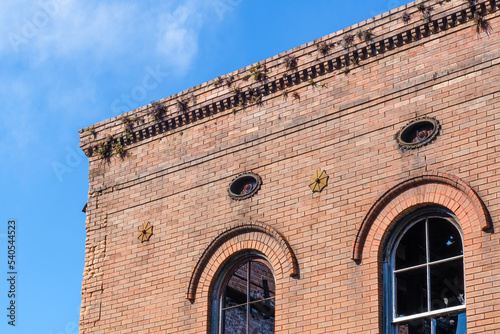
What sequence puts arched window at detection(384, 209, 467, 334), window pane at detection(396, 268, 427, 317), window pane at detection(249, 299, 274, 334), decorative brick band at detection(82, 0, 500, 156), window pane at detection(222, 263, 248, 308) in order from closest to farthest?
arched window at detection(384, 209, 467, 334) → window pane at detection(396, 268, 427, 317) → decorative brick band at detection(82, 0, 500, 156) → window pane at detection(222, 263, 248, 308) → window pane at detection(249, 299, 274, 334)

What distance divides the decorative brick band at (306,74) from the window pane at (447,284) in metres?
4.07

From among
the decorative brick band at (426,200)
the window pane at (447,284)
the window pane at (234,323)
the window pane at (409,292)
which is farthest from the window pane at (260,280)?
the decorative brick band at (426,200)

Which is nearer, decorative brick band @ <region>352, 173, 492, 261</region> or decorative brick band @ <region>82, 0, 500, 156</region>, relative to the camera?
decorative brick band @ <region>352, 173, 492, 261</region>

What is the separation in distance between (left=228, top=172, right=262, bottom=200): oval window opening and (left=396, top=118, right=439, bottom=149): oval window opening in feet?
9.60

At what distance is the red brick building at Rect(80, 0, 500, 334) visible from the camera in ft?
49.1

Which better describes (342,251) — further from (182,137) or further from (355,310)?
(182,137)

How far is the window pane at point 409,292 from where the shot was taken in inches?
601

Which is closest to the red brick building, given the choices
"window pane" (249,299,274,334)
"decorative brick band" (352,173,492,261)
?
"decorative brick band" (352,173,492,261)

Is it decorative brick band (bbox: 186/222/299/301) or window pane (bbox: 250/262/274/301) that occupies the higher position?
window pane (bbox: 250/262/274/301)

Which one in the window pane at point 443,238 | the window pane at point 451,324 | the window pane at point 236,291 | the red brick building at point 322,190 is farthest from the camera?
the window pane at point 236,291

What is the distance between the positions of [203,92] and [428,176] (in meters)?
5.63

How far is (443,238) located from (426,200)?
1.53 meters

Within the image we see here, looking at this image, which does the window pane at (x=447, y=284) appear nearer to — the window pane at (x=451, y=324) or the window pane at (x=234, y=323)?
the window pane at (x=451, y=324)

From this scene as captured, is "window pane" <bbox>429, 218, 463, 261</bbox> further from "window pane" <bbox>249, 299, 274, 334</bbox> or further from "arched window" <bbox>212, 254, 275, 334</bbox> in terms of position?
"window pane" <bbox>249, 299, 274, 334</bbox>
